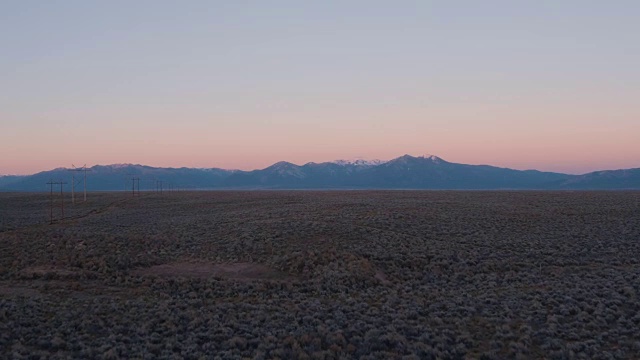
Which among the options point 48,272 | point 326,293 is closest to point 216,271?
point 326,293

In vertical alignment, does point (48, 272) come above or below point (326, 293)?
above

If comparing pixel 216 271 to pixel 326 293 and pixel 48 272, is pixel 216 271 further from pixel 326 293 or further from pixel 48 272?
pixel 48 272

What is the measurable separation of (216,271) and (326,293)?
650 centimetres

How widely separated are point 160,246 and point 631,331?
2449 centimetres

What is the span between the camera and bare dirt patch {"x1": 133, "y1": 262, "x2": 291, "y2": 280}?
22.0m

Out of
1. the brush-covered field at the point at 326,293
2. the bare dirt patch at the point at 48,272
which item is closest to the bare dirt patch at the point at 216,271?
the brush-covered field at the point at 326,293

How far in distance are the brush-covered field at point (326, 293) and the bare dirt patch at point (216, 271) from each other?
92 mm

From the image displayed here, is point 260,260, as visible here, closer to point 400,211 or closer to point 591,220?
point 400,211

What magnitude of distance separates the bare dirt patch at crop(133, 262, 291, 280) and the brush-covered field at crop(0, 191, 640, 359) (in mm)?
92

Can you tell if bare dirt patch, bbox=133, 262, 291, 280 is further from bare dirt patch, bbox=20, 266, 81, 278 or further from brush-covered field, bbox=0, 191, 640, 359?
bare dirt patch, bbox=20, 266, 81, 278

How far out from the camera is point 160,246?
30.4 meters

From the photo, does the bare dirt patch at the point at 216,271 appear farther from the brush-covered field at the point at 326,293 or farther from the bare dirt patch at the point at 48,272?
the bare dirt patch at the point at 48,272

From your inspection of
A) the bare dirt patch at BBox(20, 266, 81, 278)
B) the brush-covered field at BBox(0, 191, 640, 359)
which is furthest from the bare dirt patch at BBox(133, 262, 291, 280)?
the bare dirt patch at BBox(20, 266, 81, 278)

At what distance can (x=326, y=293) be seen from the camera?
18.6 metres
